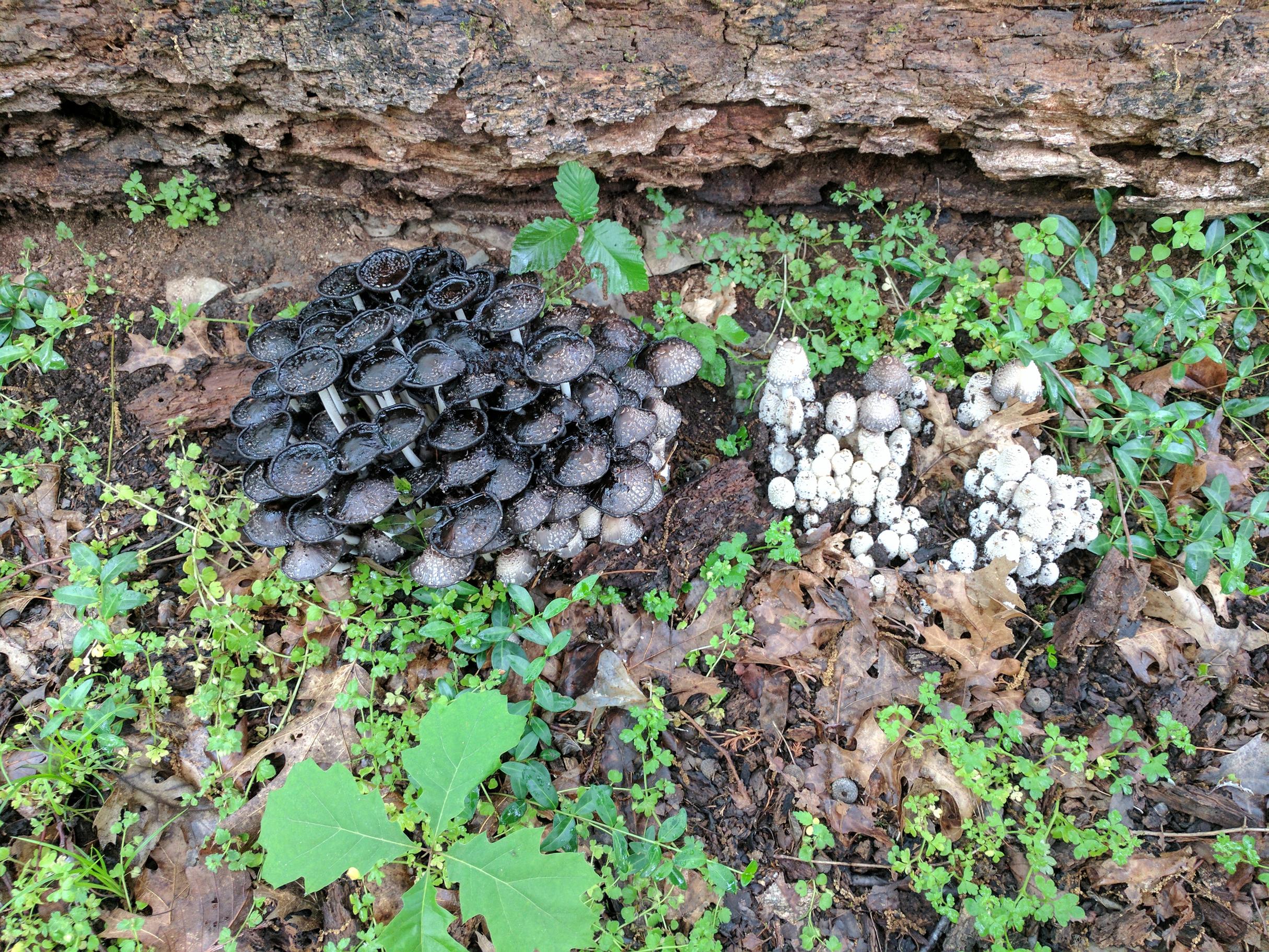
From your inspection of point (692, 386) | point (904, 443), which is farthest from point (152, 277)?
point (904, 443)

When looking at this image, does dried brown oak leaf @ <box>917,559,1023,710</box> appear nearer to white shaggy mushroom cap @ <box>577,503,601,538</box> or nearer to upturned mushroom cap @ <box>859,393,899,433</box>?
upturned mushroom cap @ <box>859,393,899,433</box>

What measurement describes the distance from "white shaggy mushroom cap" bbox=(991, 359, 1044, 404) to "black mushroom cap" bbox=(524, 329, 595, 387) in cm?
253

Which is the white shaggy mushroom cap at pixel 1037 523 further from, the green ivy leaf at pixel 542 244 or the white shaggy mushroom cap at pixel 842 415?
the green ivy leaf at pixel 542 244

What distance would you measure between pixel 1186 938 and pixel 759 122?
5.04 m

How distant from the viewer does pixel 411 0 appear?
4277 millimetres

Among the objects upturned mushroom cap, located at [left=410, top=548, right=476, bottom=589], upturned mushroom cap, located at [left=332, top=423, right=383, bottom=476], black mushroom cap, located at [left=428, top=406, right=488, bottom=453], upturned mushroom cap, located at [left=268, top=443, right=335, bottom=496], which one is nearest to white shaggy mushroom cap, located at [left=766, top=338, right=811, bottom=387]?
black mushroom cap, located at [left=428, top=406, right=488, bottom=453]

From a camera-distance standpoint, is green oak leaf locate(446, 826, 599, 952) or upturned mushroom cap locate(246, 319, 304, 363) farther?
Answer: upturned mushroom cap locate(246, 319, 304, 363)

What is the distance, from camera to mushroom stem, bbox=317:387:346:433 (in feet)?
13.4

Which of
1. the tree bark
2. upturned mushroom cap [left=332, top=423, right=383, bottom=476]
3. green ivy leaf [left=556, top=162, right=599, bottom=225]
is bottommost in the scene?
upturned mushroom cap [left=332, top=423, right=383, bottom=476]

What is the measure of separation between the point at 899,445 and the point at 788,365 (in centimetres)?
85

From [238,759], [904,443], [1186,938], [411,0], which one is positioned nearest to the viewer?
[1186,938]

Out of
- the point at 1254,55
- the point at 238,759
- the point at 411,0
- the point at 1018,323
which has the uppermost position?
the point at 411,0

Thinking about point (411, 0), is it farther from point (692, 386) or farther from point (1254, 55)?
point (1254, 55)

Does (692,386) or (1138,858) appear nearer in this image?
(1138,858)
